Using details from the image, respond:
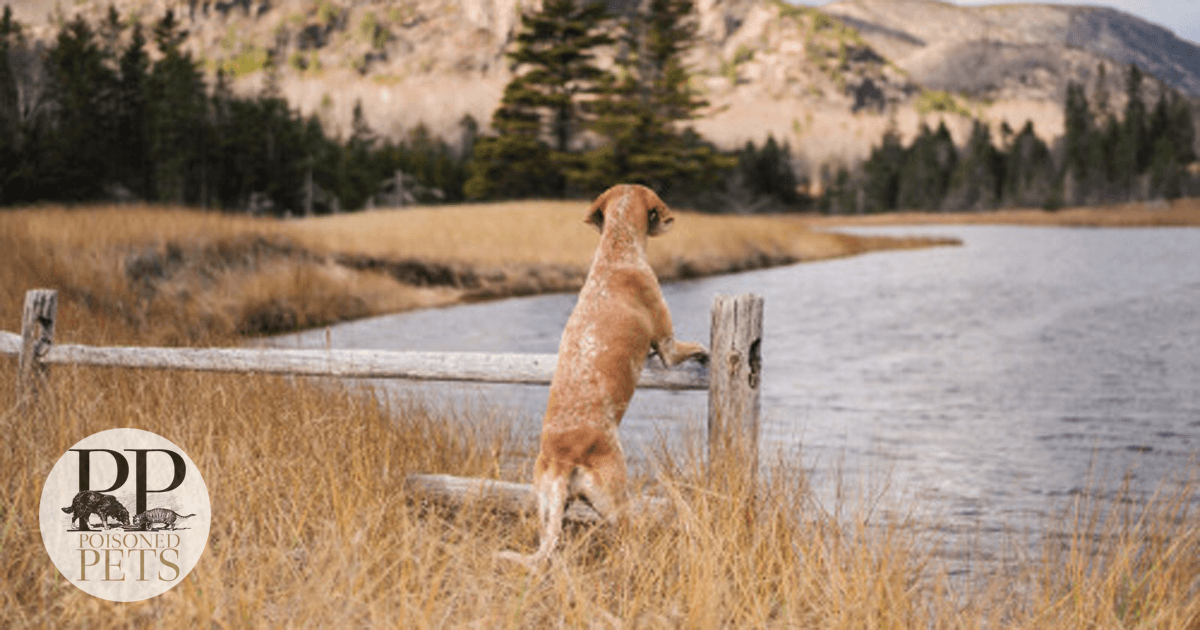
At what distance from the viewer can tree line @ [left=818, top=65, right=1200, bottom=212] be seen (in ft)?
370

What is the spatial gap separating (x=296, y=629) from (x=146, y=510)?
4.80 ft

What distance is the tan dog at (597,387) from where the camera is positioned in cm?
389

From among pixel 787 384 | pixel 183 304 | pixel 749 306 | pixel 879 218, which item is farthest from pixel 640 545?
pixel 879 218

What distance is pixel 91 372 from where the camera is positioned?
6984 mm

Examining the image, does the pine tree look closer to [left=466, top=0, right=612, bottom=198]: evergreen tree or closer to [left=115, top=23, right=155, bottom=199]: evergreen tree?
[left=466, top=0, right=612, bottom=198]: evergreen tree

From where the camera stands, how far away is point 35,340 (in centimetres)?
680

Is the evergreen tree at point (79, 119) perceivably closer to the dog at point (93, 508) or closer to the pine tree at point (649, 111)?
the pine tree at point (649, 111)

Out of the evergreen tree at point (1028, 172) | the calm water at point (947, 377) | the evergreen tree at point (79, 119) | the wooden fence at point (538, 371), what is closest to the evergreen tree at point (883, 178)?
the evergreen tree at point (1028, 172)

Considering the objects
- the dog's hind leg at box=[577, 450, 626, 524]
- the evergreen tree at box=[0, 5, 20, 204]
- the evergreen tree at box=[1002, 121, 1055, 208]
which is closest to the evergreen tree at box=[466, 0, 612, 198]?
the evergreen tree at box=[0, 5, 20, 204]

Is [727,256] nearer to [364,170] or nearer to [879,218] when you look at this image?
[364,170]

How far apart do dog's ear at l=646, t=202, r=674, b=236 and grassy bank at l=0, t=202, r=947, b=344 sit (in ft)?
14.0

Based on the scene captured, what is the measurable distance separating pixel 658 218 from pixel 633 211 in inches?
5.9

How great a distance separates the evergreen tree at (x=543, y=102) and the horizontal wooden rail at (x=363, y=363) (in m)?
43.6

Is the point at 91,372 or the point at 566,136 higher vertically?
the point at 566,136
